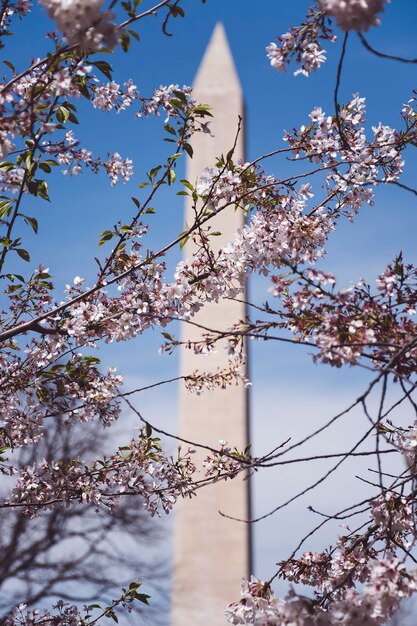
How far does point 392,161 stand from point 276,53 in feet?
3.25

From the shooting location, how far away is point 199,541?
867cm

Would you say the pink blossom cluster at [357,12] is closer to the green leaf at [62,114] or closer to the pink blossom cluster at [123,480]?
the green leaf at [62,114]

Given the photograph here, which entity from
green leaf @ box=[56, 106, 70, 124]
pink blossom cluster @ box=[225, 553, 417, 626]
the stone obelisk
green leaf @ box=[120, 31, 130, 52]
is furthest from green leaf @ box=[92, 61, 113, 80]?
the stone obelisk

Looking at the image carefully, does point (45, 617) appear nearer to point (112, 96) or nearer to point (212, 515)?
point (112, 96)

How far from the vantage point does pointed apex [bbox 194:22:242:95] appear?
995 centimetres

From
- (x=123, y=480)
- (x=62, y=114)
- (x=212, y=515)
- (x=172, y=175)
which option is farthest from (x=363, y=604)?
(x=212, y=515)

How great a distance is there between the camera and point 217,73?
10156 mm

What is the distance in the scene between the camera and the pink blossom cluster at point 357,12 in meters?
1.91

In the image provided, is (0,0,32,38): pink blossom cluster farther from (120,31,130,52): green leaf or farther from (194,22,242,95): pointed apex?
(194,22,242,95): pointed apex

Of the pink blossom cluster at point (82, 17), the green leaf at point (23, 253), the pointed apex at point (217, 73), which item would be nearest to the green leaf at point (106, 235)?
the green leaf at point (23, 253)

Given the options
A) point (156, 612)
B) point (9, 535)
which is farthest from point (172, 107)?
point (9, 535)

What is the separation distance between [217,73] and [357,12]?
28.2ft

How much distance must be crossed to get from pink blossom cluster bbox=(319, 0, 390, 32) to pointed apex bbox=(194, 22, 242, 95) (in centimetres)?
821

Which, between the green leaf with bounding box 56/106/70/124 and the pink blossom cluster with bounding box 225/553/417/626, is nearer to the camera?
the pink blossom cluster with bounding box 225/553/417/626
